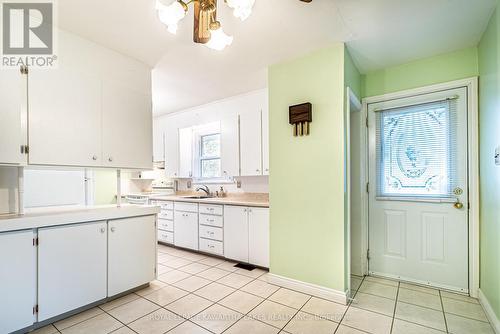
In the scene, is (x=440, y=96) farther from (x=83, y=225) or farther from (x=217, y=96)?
(x=83, y=225)

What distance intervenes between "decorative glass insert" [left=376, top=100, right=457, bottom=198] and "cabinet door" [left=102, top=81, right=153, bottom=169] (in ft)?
8.85

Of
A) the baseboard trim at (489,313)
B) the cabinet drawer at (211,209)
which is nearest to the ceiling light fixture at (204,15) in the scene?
the cabinet drawer at (211,209)

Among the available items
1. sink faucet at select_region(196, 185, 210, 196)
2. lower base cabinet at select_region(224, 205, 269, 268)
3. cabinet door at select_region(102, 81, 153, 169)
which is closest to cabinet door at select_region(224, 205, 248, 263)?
lower base cabinet at select_region(224, 205, 269, 268)

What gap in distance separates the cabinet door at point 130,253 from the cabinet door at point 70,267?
3.2 inches

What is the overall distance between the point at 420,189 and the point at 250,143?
2.13 meters

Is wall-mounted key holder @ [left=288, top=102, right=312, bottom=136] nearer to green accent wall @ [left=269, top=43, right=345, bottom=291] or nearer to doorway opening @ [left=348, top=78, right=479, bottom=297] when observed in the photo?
green accent wall @ [left=269, top=43, right=345, bottom=291]

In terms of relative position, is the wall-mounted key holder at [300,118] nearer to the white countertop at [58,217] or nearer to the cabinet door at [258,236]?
the cabinet door at [258,236]

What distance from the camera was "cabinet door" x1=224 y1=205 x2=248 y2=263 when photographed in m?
3.23

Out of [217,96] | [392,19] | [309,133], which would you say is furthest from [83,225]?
[392,19]

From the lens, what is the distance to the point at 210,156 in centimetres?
441

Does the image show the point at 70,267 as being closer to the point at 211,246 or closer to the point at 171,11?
the point at 211,246

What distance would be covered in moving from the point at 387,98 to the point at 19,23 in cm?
350

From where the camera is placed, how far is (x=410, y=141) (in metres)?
2.68

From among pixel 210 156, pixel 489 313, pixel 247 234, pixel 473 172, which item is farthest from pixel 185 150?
pixel 489 313
